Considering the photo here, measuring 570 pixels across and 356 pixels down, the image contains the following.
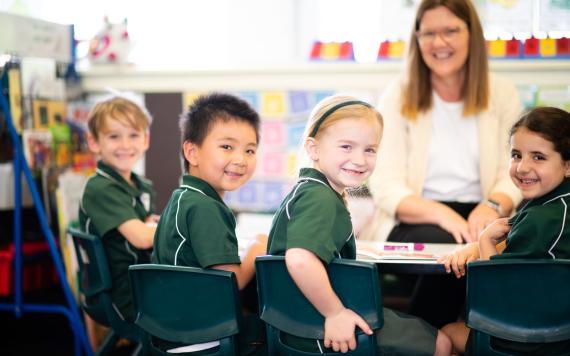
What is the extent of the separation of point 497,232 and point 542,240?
0.22 metres

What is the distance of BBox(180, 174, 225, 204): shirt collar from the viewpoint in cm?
168

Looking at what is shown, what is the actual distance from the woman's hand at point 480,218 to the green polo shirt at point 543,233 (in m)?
0.61

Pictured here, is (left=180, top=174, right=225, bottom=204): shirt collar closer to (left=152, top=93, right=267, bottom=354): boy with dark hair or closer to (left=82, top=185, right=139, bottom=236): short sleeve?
(left=152, top=93, right=267, bottom=354): boy with dark hair

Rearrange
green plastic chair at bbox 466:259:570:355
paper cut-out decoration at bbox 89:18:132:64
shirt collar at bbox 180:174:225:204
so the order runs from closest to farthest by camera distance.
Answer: green plastic chair at bbox 466:259:570:355 → shirt collar at bbox 180:174:225:204 → paper cut-out decoration at bbox 89:18:132:64

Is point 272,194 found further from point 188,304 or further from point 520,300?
point 520,300

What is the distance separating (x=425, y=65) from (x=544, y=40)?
0.86 m

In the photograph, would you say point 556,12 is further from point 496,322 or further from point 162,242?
point 162,242

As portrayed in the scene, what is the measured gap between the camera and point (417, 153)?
2.38 meters

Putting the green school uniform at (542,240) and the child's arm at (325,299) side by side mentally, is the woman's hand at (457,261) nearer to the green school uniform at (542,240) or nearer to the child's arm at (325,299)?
the green school uniform at (542,240)

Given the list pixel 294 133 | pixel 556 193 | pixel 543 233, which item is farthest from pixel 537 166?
pixel 294 133

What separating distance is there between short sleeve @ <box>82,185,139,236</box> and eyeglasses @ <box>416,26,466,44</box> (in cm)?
128

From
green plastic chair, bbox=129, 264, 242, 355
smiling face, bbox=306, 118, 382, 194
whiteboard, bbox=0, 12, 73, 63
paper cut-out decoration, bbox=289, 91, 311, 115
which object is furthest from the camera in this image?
paper cut-out decoration, bbox=289, 91, 311, 115

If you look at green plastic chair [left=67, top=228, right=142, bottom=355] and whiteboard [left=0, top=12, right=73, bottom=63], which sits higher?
whiteboard [left=0, top=12, right=73, bottom=63]

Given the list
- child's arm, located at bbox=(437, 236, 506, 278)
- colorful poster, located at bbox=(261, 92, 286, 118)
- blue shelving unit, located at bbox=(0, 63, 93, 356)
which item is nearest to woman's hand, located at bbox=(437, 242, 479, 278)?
child's arm, located at bbox=(437, 236, 506, 278)
